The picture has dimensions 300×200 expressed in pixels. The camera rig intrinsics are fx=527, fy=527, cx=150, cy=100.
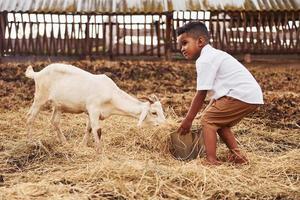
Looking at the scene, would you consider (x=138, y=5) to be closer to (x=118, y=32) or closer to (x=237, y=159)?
(x=118, y=32)

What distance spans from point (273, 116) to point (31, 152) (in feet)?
17.0

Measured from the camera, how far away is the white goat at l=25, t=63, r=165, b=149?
6891mm

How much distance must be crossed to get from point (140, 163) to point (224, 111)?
1081 millimetres

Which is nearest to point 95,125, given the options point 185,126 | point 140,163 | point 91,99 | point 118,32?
point 91,99

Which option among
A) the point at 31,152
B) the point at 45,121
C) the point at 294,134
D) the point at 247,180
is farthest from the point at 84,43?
the point at 247,180

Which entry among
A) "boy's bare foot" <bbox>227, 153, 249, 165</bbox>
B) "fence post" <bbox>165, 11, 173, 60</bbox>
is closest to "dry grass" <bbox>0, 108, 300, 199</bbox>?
"boy's bare foot" <bbox>227, 153, 249, 165</bbox>

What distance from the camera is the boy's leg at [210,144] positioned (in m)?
5.47

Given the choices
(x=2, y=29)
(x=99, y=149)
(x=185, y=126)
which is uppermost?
(x=2, y=29)

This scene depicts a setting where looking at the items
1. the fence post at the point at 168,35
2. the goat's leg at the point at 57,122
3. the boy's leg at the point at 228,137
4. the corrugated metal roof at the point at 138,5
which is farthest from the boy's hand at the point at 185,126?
the corrugated metal roof at the point at 138,5

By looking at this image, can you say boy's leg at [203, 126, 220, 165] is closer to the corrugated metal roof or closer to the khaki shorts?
the khaki shorts

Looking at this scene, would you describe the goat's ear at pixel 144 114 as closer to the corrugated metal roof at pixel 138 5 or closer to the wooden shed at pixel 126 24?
the wooden shed at pixel 126 24

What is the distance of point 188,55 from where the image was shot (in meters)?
5.73

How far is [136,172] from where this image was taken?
4805 millimetres

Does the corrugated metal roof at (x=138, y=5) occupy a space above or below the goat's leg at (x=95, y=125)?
above
